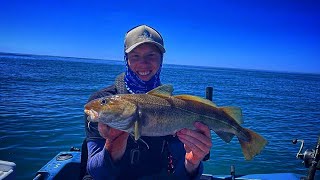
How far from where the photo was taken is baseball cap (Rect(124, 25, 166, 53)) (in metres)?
4.13

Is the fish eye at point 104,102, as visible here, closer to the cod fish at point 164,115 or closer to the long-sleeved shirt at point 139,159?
the cod fish at point 164,115

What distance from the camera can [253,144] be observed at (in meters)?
3.69

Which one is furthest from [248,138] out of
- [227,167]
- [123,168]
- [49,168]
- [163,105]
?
[227,167]

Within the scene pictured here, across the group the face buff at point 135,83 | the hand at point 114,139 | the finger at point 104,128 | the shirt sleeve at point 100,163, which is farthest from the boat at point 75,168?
the finger at point 104,128

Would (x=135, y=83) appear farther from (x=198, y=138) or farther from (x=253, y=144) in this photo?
(x=253, y=144)

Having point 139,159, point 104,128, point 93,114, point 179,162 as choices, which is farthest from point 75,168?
point 93,114

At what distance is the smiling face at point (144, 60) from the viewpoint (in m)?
4.24

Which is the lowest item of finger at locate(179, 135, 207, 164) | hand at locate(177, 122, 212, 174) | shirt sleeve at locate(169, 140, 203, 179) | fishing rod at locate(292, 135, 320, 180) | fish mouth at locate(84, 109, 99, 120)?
fishing rod at locate(292, 135, 320, 180)

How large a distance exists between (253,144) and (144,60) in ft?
6.70

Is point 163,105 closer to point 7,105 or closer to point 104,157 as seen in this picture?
point 104,157

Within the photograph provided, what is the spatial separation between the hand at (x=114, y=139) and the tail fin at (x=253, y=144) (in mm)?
1631

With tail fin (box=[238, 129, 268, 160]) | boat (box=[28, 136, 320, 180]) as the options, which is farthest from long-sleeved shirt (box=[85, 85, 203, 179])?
boat (box=[28, 136, 320, 180])

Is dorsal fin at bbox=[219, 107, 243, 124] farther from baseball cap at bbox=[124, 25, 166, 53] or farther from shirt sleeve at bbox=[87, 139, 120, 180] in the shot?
shirt sleeve at bbox=[87, 139, 120, 180]

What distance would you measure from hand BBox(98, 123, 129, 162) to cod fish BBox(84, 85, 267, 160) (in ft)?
0.74
